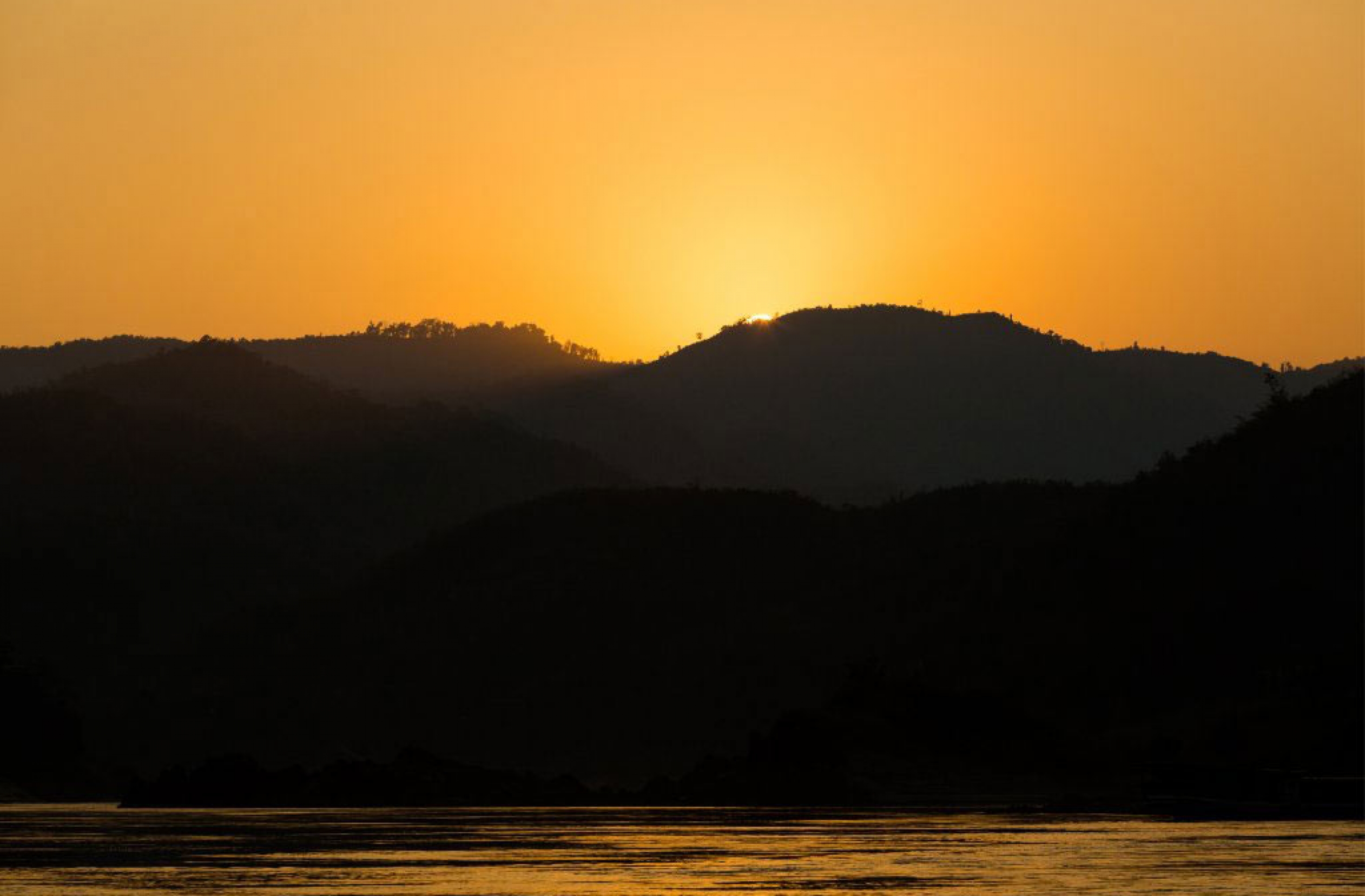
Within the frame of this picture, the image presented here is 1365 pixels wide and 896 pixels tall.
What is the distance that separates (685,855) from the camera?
205ft

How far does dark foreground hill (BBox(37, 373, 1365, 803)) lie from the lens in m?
109

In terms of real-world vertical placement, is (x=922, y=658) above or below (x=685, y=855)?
above

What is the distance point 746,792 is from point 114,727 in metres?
99.3

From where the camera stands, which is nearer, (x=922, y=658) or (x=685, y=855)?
(x=685, y=855)

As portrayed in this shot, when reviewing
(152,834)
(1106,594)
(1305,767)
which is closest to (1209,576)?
(1106,594)

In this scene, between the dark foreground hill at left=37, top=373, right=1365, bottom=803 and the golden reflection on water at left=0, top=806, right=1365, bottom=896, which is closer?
the golden reflection on water at left=0, top=806, right=1365, bottom=896

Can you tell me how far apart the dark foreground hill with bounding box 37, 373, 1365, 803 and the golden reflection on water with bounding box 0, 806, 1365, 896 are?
20032 millimetres

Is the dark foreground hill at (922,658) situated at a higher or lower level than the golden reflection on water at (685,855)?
higher

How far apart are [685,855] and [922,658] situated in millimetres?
96319

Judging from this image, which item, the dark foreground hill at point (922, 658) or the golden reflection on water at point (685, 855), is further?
the dark foreground hill at point (922, 658)

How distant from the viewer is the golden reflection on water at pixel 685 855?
51.8 meters

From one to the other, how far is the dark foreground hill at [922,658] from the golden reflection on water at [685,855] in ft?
65.7

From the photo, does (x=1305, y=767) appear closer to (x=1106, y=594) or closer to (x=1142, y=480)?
(x=1106, y=594)

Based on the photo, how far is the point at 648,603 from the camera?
19275cm
